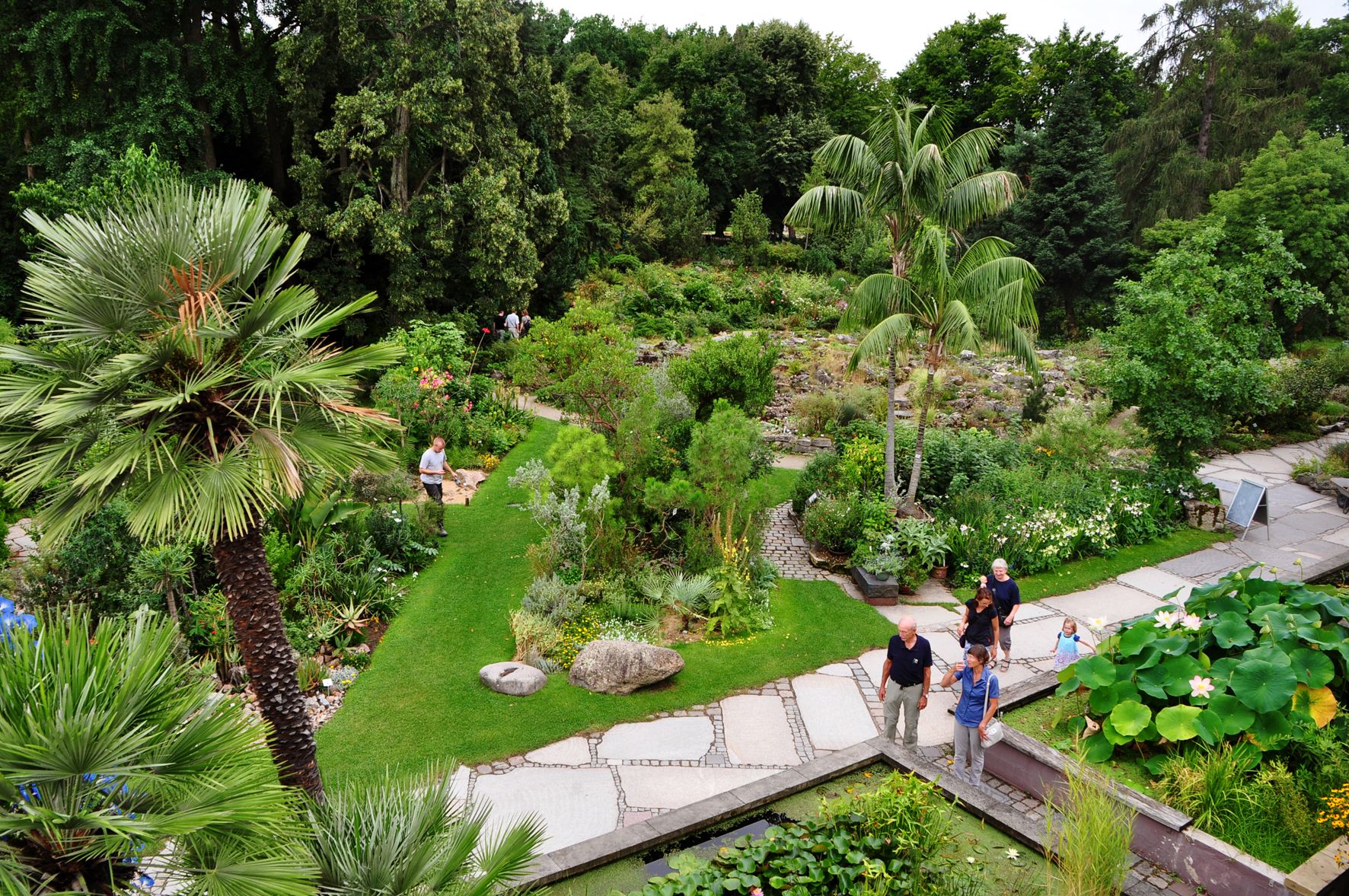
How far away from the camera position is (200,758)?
3.15 meters

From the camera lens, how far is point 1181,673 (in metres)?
6.88

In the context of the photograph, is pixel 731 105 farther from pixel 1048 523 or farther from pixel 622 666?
pixel 622 666

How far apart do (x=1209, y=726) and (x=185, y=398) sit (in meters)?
7.82

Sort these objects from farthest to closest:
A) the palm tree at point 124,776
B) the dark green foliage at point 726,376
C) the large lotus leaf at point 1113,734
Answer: the dark green foliage at point 726,376, the large lotus leaf at point 1113,734, the palm tree at point 124,776

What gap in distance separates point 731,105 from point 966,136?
25.8 m

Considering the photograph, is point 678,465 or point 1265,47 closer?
point 678,465

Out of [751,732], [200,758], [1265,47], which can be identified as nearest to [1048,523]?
[751,732]

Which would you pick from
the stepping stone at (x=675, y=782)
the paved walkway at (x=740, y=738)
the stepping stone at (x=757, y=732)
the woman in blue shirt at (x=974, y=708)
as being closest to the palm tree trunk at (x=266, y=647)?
the paved walkway at (x=740, y=738)

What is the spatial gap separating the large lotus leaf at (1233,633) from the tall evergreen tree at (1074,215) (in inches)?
899

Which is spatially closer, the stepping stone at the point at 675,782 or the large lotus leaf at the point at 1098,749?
the large lotus leaf at the point at 1098,749

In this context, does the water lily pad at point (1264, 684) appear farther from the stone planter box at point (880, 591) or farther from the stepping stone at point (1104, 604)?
the stone planter box at point (880, 591)

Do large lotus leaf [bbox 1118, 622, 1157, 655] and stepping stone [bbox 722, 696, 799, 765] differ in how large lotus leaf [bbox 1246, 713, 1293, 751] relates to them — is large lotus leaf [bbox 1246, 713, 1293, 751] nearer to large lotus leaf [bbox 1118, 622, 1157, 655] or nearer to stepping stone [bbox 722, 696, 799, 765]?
large lotus leaf [bbox 1118, 622, 1157, 655]

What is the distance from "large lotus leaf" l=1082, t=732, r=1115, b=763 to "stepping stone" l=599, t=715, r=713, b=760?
11.0 feet

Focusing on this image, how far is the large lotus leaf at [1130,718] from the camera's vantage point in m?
6.65
